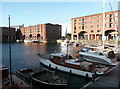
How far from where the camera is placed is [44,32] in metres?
104

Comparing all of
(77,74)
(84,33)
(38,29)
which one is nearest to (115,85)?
(77,74)

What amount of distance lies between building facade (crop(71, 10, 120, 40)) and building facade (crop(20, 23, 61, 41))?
30955mm

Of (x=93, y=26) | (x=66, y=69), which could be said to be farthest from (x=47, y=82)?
(x=93, y=26)

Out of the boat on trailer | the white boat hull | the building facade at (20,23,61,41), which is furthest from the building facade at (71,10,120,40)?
the white boat hull

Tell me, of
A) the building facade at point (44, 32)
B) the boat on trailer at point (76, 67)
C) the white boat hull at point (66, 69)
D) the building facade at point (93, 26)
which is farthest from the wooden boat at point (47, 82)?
the building facade at point (44, 32)

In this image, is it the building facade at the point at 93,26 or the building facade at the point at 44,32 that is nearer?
the building facade at the point at 93,26

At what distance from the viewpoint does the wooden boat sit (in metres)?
10.3

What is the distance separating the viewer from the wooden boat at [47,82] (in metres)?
10.3

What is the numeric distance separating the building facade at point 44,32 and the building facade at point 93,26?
30955mm

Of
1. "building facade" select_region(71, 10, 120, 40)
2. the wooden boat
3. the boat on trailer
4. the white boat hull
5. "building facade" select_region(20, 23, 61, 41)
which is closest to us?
the wooden boat

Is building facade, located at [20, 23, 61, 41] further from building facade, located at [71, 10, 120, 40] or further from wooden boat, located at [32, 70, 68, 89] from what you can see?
wooden boat, located at [32, 70, 68, 89]

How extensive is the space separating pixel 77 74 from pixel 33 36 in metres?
109

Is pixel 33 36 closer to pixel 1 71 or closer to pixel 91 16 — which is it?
pixel 91 16

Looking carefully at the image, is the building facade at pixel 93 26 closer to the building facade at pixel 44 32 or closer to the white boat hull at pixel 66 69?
the building facade at pixel 44 32
